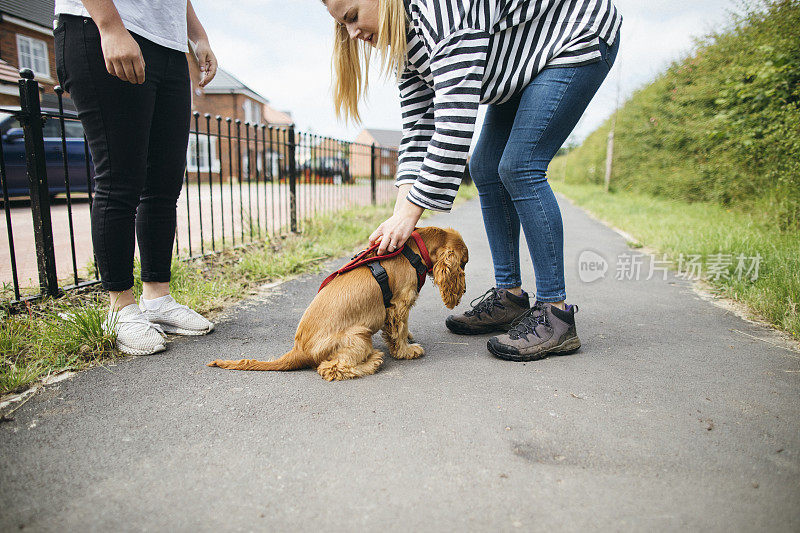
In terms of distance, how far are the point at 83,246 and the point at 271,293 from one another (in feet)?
10.5

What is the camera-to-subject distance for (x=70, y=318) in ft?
7.70

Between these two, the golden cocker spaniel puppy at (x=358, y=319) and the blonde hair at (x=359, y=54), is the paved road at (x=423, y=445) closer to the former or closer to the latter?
the golden cocker spaniel puppy at (x=358, y=319)

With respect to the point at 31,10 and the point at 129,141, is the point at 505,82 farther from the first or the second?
the point at 31,10

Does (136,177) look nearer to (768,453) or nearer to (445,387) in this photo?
(445,387)

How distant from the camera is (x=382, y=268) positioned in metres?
2.19

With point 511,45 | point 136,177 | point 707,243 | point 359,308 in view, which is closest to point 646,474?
point 359,308

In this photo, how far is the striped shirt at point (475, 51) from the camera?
6.44 feet

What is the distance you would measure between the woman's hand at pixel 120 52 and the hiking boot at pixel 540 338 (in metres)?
2.13

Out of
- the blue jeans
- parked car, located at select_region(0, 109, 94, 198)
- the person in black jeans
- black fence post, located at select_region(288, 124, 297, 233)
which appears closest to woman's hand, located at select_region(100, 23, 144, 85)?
the person in black jeans

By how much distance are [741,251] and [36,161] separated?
5.45 metres

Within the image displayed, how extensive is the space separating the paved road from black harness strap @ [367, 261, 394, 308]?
37 centimetres

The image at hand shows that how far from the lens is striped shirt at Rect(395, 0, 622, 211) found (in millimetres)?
1964

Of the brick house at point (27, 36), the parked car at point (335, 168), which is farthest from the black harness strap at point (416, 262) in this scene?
the brick house at point (27, 36)

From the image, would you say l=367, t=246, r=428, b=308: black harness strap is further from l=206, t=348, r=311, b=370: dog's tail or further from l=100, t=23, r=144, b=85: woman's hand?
l=100, t=23, r=144, b=85: woman's hand
